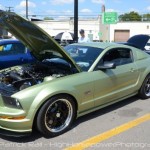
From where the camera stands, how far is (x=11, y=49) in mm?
8812

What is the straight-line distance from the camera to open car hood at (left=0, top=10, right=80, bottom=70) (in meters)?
4.47

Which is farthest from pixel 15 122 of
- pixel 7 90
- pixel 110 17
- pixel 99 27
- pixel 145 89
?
pixel 99 27

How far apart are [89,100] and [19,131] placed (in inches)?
52.8

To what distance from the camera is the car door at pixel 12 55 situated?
8.52m

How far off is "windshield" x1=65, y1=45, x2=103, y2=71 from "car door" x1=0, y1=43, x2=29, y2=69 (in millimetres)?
3190

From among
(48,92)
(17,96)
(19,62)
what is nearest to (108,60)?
(48,92)

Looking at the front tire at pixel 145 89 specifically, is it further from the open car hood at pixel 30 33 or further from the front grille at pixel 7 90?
the front grille at pixel 7 90

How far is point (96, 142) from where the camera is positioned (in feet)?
14.2

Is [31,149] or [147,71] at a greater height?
[147,71]

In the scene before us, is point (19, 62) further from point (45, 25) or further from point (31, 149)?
point (45, 25)

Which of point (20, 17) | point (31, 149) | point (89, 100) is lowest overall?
point (31, 149)

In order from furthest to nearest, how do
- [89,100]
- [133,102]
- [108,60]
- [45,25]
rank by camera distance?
1. [45,25]
2. [133,102]
3. [108,60]
4. [89,100]

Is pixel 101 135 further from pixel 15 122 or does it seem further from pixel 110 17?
pixel 110 17

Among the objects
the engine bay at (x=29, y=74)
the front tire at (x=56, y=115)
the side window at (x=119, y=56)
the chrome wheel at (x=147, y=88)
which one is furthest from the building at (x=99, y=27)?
the front tire at (x=56, y=115)
